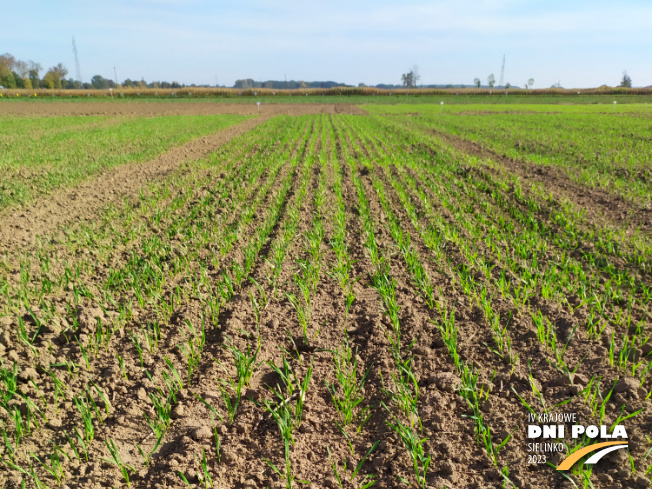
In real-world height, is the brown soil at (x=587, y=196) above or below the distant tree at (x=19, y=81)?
below

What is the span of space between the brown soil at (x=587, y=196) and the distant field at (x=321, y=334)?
87 millimetres

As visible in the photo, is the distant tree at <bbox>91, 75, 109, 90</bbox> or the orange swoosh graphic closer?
the orange swoosh graphic

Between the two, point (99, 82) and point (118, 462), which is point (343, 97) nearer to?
point (118, 462)

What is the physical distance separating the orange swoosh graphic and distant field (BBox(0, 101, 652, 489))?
0.13 ft

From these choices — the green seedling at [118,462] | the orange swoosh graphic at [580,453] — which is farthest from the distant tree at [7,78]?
the orange swoosh graphic at [580,453]

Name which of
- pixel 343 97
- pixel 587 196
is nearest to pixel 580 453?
pixel 587 196

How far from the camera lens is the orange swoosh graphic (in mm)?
2322

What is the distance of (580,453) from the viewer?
7.78ft

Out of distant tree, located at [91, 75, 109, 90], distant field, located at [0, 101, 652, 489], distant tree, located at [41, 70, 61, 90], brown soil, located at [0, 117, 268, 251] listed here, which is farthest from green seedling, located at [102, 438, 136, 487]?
distant tree, located at [91, 75, 109, 90]

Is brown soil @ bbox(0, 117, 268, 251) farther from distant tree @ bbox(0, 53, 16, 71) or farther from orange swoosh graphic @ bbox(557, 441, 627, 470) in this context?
distant tree @ bbox(0, 53, 16, 71)

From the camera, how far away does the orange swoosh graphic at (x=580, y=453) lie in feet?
7.62

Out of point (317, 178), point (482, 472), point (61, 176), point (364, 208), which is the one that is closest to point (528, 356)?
point (482, 472)

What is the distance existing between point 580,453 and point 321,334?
2.19 meters

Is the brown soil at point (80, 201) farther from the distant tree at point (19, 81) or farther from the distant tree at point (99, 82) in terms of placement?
the distant tree at point (99, 82)
